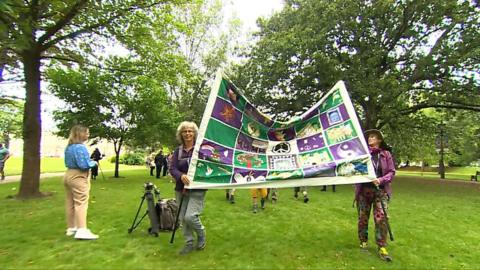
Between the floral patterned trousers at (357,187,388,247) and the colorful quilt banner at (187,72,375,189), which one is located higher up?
the colorful quilt banner at (187,72,375,189)

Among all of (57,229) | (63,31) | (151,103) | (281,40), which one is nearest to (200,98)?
(151,103)

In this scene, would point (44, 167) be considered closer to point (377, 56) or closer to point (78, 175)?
point (78, 175)

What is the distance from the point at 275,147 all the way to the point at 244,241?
1814 millimetres

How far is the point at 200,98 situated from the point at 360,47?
17.7m

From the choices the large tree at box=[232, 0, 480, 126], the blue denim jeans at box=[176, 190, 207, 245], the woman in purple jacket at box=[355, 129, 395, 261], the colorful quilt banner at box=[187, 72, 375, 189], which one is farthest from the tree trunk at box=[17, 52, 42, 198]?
the large tree at box=[232, 0, 480, 126]

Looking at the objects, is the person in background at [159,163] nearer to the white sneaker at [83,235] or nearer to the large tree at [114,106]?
the large tree at [114,106]

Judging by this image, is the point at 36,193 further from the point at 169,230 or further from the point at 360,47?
the point at 360,47

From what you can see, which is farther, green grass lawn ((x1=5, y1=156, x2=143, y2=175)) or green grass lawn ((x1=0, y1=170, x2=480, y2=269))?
green grass lawn ((x1=5, y1=156, x2=143, y2=175))

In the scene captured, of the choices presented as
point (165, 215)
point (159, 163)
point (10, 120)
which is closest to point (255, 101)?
point (159, 163)

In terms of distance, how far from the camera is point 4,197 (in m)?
9.90

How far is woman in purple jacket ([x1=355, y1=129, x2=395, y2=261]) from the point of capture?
4.92 m

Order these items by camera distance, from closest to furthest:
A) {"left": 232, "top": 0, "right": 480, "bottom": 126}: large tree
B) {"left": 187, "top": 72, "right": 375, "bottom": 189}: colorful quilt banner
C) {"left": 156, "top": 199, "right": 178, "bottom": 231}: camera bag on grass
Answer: {"left": 187, "top": 72, "right": 375, "bottom": 189}: colorful quilt banner
{"left": 156, "top": 199, "right": 178, "bottom": 231}: camera bag on grass
{"left": 232, "top": 0, "right": 480, "bottom": 126}: large tree

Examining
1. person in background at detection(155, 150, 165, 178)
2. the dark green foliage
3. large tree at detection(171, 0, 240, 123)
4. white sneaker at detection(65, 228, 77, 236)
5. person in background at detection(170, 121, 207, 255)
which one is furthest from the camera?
the dark green foliage

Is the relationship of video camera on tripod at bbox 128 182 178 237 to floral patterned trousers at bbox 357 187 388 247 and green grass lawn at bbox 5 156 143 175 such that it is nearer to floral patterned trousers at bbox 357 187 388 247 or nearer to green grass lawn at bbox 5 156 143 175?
floral patterned trousers at bbox 357 187 388 247
